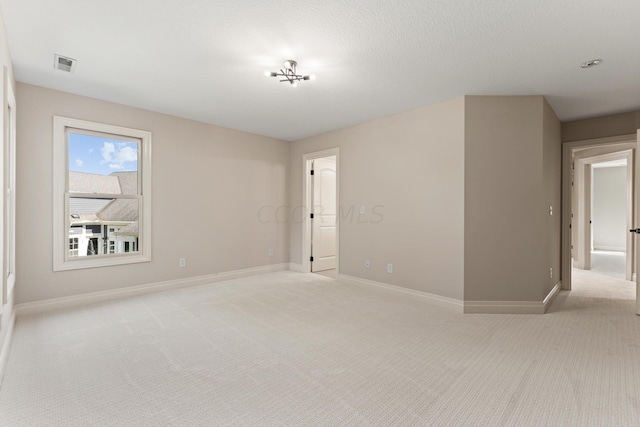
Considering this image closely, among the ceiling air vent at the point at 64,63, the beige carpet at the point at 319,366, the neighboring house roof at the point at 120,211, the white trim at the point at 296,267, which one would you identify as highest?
the ceiling air vent at the point at 64,63

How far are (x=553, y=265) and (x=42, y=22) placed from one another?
5.89 m

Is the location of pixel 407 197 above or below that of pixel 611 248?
above

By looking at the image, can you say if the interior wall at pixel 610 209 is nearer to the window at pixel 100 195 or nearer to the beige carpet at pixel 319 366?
the beige carpet at pixel 319 366

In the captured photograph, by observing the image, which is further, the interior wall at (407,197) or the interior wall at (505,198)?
the interior wall at (407,197)

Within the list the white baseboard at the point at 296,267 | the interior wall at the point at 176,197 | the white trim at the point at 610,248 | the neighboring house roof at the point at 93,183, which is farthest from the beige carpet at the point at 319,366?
the white trim at the point at 610,248

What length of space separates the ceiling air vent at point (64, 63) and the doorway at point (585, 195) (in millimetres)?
6089

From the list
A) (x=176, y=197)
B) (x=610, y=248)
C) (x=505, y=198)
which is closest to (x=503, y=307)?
(x=505, y=198)

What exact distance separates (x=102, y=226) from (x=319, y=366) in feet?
11.1

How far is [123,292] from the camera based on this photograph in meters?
3.94

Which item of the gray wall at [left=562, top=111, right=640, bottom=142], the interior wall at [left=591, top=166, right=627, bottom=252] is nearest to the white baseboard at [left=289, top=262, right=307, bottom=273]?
the gray wall at [left=562, top=111, right=640, bottom=142]

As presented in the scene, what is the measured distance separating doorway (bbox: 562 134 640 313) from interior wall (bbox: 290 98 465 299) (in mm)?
2108

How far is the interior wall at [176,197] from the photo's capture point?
10.8ft

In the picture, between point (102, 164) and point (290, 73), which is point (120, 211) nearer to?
point (102, 164)

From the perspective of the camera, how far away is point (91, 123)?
368 cm
